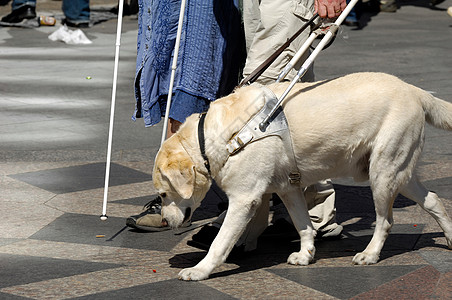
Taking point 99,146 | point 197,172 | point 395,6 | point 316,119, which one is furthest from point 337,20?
point 395,6

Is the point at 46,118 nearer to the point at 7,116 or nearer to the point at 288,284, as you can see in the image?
the point at 7,116

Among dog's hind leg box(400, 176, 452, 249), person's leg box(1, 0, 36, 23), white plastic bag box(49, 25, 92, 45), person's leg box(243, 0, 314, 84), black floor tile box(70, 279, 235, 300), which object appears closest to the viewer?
black floor tile box(70, 279, 235, 300)

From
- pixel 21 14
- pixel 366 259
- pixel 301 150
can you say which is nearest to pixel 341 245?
pixel 366 259

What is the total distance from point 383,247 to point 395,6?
15110 millimetres

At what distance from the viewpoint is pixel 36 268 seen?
5031 mm

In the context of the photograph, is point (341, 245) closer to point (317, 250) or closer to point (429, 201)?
point (317, 250)

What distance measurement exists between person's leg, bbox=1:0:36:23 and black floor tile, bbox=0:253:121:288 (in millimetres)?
12592

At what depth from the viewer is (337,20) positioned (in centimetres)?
506

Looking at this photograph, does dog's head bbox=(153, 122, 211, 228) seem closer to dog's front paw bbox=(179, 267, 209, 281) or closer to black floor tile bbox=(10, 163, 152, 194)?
dog's front paw bbox=(179, 267, 209, 281)

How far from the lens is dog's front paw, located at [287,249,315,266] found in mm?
5129

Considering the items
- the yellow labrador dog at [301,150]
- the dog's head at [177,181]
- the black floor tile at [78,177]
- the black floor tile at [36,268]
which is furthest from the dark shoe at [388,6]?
the black floor tile at [36,268]

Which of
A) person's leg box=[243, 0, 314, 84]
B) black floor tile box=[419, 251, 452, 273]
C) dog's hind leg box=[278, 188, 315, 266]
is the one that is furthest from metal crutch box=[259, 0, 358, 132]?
black floor tile box=[419, 251, 452, 273]

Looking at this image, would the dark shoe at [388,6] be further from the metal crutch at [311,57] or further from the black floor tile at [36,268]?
the black floor tile at [36,268]

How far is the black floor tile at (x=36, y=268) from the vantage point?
15.9ft
